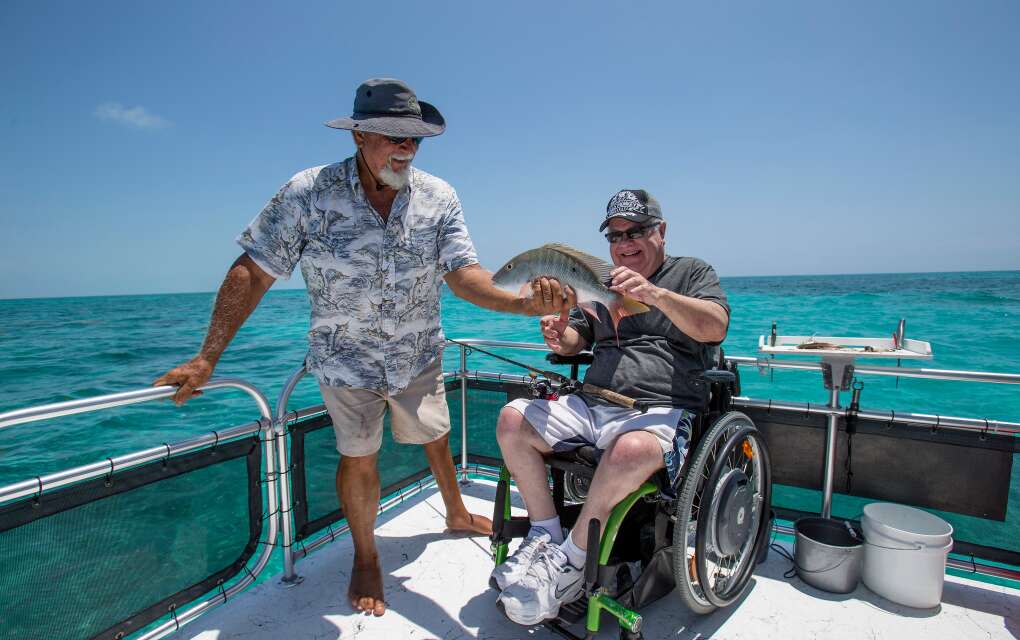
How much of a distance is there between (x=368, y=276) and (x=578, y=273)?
0.90 meters

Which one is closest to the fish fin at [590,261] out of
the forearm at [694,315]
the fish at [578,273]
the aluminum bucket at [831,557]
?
the fish at [578,273]

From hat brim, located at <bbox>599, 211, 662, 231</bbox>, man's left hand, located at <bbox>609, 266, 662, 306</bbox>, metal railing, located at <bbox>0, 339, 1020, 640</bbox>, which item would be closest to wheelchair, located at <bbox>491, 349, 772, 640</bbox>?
man's left hand, located at <bbox>609, 266, 662, 306</bbox>

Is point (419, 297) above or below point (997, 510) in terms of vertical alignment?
above

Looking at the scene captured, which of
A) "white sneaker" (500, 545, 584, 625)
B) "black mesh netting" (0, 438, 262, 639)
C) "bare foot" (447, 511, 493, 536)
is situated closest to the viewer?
"black mesh netting" (0, 438, 262, 639)

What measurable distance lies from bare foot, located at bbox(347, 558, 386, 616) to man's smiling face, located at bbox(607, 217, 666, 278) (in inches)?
73.3

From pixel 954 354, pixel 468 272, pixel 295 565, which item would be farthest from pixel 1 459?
pixel 954 354

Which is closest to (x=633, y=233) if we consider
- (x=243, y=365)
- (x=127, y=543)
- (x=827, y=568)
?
(x=827, y=568)

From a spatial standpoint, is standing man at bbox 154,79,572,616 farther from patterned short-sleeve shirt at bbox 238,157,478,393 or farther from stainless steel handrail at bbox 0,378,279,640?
stainless steel handrail at bbox 0,378,279,640

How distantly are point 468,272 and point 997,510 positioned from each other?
2619 millimetres

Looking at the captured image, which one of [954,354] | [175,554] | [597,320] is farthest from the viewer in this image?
[954,354]

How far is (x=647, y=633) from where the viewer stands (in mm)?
2107

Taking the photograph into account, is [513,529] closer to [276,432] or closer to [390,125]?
[276,432]

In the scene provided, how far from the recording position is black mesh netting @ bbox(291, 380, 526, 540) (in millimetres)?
2609

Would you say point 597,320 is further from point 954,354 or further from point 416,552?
point 954,354
